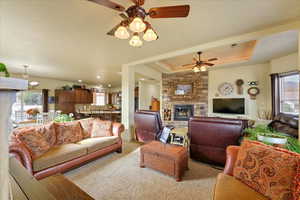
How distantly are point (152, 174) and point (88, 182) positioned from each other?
102 centimetres

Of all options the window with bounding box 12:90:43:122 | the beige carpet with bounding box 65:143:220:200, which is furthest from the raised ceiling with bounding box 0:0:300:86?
the window with bounding box 12:90:43:122

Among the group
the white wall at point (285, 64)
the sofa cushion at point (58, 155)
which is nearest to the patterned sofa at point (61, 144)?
Answer: the sofa cushion at point (58, 155)

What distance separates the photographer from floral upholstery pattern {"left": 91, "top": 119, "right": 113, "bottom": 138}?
3008 millimetres

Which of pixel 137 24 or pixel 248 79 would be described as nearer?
pixel 137 24

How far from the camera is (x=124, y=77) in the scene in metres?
4.45

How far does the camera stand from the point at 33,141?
201 cm

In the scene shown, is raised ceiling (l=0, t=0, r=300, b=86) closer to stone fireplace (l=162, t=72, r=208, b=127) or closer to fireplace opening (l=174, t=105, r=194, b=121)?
stone fireplace (l=162, t=72, r=208, b=127)

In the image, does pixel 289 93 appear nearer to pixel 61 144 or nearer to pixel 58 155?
pixel 58 155

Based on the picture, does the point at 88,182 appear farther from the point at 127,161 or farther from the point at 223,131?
the point at 223,131

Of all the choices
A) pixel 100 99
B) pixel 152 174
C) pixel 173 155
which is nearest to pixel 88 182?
pixel 152 174

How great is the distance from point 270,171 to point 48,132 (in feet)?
10.3

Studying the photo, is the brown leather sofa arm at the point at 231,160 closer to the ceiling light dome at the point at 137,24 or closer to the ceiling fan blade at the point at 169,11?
the ceiling fan blade at the point at 169,11

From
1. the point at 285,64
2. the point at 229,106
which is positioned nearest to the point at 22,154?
the point at 229,106

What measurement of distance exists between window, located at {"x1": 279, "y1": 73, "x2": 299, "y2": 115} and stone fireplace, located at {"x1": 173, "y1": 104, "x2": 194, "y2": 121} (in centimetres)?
281
